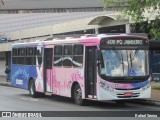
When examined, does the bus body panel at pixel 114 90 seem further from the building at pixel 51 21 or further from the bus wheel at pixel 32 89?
the building at pixel 51 21

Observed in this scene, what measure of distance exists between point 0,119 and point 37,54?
427 inches

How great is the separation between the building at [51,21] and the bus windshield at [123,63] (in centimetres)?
1507

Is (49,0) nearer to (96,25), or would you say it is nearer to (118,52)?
(96,25)

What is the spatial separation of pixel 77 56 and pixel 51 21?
54.2m

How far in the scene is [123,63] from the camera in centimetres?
1950

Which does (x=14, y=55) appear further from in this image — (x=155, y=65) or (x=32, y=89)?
(x=155, y=65)

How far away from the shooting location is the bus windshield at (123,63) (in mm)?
19344

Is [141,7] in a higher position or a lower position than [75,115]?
higher

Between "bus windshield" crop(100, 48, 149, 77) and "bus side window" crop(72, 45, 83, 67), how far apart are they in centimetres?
142

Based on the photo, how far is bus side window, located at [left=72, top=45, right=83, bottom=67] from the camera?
20516 millimetres

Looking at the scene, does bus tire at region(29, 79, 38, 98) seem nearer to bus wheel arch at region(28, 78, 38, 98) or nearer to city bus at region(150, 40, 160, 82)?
bus wheel arch at region(28, 78, 38, 98)

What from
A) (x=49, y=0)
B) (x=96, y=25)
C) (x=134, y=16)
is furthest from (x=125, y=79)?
(x=49, y=0)

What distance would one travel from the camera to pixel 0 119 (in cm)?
1458

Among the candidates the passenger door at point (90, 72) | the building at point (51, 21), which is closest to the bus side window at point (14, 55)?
the building at point (51, 21)
